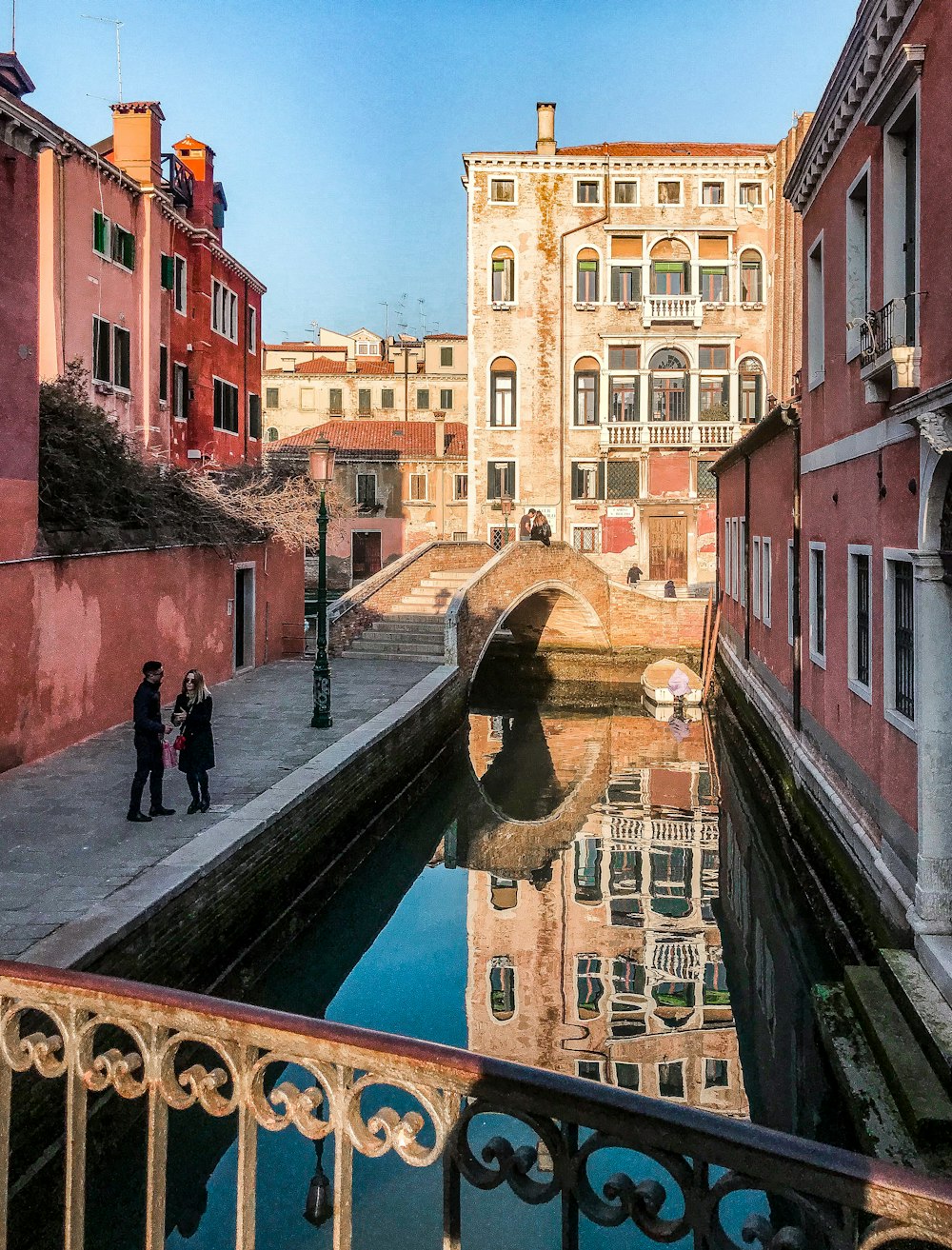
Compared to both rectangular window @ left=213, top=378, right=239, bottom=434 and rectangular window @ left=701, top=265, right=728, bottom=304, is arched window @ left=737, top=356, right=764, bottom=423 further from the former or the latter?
rectangular window @ left=213, top=378, right=239, bottom=434

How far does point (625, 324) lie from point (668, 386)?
212 cm

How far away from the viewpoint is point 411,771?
13438 mm

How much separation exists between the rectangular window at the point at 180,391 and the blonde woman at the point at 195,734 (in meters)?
12.8

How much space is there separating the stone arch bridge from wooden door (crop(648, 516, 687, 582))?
6.15 metres

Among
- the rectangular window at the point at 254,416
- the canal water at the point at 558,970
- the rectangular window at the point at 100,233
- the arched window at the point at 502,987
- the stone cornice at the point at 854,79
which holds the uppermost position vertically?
the rectangular window at the point at 100,233

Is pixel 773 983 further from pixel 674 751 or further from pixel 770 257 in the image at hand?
pixel 770 257

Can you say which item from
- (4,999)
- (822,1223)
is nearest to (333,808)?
(4,999)

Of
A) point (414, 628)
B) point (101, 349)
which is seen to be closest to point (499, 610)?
point (414, 628)

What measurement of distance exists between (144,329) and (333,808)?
11656mm

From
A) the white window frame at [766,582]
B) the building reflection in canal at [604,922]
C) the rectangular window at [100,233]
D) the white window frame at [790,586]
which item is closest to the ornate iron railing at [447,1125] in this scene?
the building reflection in canal at [604,922]

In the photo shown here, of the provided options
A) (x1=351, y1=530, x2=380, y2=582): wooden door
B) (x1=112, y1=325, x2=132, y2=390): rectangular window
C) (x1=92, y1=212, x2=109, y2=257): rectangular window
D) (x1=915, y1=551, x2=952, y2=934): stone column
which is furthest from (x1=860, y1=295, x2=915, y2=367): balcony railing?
(x1=351, y1=530, x2=380, y2=582): wooden door

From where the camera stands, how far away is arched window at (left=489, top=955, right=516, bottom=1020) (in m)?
7.48

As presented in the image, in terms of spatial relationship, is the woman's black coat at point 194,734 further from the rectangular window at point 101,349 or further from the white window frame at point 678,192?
the white window frame at point 678,192

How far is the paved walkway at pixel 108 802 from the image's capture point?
6.09 m
